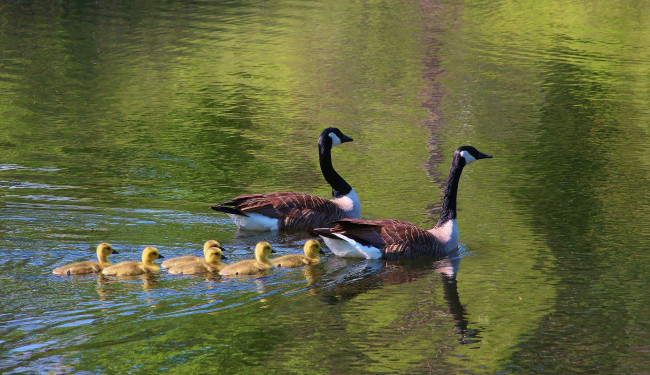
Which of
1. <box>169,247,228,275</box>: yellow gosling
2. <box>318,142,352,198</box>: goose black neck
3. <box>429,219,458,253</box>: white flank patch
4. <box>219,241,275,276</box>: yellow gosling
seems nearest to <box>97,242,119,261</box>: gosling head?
<box>169,247,228,275</box>: yellow gosling

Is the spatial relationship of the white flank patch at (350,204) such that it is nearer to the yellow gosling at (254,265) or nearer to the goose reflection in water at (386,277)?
the goose reflection in water at (386,277)

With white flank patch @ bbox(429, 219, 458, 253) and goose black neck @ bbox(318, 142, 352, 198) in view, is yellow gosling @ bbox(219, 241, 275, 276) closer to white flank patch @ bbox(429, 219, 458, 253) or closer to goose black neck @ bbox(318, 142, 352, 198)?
white flank patch @ bbox(429, 219, 458, 253)

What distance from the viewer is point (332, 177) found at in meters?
12.9

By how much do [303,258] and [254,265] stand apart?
67 cm

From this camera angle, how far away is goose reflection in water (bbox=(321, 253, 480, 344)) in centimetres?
935

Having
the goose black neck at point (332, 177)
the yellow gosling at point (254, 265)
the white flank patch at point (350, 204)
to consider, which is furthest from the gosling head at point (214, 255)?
the goose black neck at point (332, 177)

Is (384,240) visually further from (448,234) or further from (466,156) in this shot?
(466,156)

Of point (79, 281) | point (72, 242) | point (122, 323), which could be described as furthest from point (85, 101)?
point (122, 323)

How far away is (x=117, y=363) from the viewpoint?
7855 millimetres

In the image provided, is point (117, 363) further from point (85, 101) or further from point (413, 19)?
point (413, 19)

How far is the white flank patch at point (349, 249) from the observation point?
10859 millimetres

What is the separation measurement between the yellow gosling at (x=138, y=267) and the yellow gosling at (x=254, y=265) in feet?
2.35

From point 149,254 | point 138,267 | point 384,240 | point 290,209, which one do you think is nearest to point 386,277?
point 384,240

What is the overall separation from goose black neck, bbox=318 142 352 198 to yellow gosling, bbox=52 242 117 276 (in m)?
3.61
